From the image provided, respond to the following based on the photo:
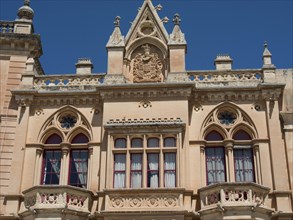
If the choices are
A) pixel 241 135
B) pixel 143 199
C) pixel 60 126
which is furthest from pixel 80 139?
pixel 241 135

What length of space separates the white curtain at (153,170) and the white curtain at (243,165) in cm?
388

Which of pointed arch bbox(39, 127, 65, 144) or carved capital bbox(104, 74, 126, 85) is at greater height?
carved capital bbox(104, 74, 126, 85)

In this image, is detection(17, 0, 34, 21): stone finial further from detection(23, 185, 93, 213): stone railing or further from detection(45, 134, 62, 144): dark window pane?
detection(23, 185, 93, 213): stone railing

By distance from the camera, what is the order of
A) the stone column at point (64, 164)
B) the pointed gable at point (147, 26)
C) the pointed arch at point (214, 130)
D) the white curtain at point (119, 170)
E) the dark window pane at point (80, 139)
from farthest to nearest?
the pointed gable at point (147, 26) → the dark window pane at point (80, 139) → the pointed arch at point (214, 130) → the stone column at point (64, 164) → the white curtain at point (119, 170)

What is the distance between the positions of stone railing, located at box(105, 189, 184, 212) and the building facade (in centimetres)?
5

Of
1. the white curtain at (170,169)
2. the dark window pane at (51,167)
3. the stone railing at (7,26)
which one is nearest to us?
the white curtain at (170,169)

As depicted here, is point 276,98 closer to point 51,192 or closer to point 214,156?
point 214,156

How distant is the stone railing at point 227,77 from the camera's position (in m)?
25.1

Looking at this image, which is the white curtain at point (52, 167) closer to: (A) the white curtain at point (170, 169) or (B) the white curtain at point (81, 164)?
(B) the white curtain at point (81, 164)

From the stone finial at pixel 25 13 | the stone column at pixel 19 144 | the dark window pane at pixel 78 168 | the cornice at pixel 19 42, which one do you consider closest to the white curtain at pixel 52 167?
the dark window pane at pixel 78 168

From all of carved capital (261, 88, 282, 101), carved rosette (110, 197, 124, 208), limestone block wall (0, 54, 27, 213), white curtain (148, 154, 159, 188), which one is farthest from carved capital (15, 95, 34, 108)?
carved capital (261, 88, 282, 101)

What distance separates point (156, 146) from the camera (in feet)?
77.3

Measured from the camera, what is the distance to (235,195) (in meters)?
21.4

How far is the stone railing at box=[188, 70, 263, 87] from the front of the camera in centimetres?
2514
